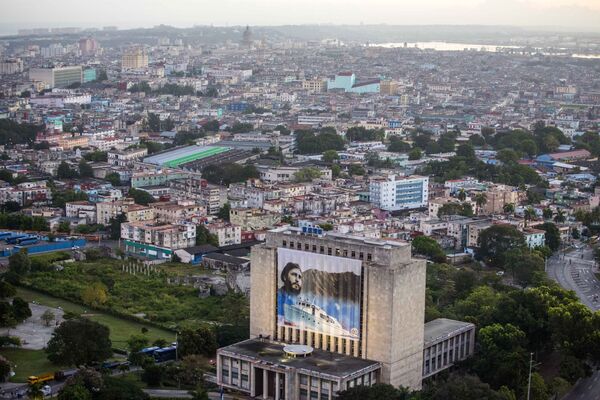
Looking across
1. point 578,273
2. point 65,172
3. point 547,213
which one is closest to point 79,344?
point 578,273

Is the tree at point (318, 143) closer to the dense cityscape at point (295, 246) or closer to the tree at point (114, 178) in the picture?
the dense cityscape at point (295, 246)

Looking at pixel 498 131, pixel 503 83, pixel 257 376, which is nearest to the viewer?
pixel 257 376

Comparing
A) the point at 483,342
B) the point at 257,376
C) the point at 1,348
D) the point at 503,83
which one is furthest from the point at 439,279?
the point at 503,83

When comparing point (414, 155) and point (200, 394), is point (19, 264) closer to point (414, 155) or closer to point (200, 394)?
point (200, 394)

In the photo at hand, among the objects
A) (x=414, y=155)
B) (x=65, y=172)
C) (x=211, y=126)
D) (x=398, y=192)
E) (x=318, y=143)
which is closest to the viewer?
(x=398, y=192)

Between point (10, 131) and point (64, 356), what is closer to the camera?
point (64, 356)

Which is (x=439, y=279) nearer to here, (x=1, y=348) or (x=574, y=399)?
(x=574, y=399)

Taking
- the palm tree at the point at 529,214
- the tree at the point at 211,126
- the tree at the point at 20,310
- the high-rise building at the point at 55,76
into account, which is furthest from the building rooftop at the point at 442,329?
the high-rise building at the point at 55,76
